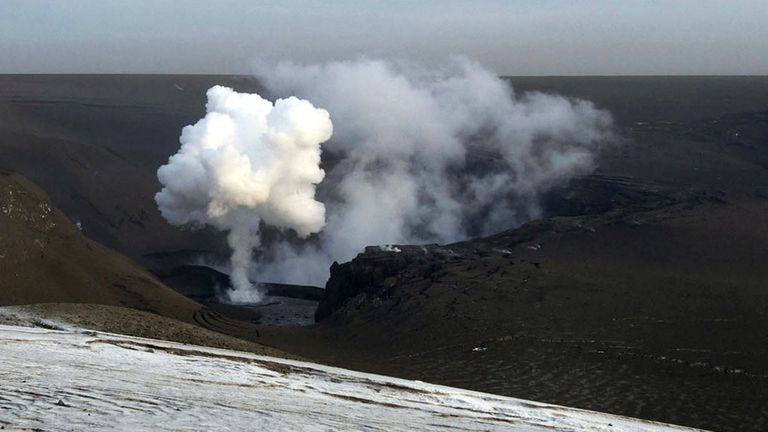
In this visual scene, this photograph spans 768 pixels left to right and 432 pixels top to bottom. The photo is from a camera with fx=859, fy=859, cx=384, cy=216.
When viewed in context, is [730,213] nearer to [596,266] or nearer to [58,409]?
[596,266]

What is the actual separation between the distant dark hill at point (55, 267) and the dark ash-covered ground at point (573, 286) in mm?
260

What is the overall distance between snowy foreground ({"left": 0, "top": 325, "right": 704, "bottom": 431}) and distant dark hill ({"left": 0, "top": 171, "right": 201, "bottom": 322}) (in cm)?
1947

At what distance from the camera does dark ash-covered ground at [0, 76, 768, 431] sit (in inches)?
1080

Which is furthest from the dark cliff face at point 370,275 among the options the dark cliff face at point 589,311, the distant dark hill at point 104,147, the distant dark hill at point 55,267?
the distant dark hill at point 104,147

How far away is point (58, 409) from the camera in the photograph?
898 cm

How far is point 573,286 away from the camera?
3825cm

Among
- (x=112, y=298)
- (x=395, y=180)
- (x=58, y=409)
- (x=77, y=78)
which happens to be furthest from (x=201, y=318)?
(x=77, y=78)

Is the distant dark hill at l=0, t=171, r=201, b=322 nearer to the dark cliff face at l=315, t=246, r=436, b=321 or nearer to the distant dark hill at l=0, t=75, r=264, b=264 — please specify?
the dark cliff face at l=315, t=246, r=436, b=321

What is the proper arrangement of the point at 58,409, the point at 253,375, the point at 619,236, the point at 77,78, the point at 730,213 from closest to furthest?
the point at 58,409, the point at 253,375, the point at 619,236, the point at 730,213, the point at 77,78

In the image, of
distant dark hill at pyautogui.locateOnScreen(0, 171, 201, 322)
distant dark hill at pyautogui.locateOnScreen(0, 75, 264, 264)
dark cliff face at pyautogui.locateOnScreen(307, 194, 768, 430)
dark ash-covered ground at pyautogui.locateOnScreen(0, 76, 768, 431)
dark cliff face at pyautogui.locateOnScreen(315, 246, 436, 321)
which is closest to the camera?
dark cliff face at pyautogui.locateOnScreen(307, 194, 768, 430)

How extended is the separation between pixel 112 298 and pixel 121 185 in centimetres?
4036

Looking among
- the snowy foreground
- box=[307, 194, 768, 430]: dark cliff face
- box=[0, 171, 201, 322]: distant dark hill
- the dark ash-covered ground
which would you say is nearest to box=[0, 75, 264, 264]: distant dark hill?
the dark ash-covered ground

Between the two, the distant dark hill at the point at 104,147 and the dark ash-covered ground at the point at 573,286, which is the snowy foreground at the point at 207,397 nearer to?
the dark ash-covered ground at the point at 573,286

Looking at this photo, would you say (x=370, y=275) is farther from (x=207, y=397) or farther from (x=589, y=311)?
(x=207, y=397)
